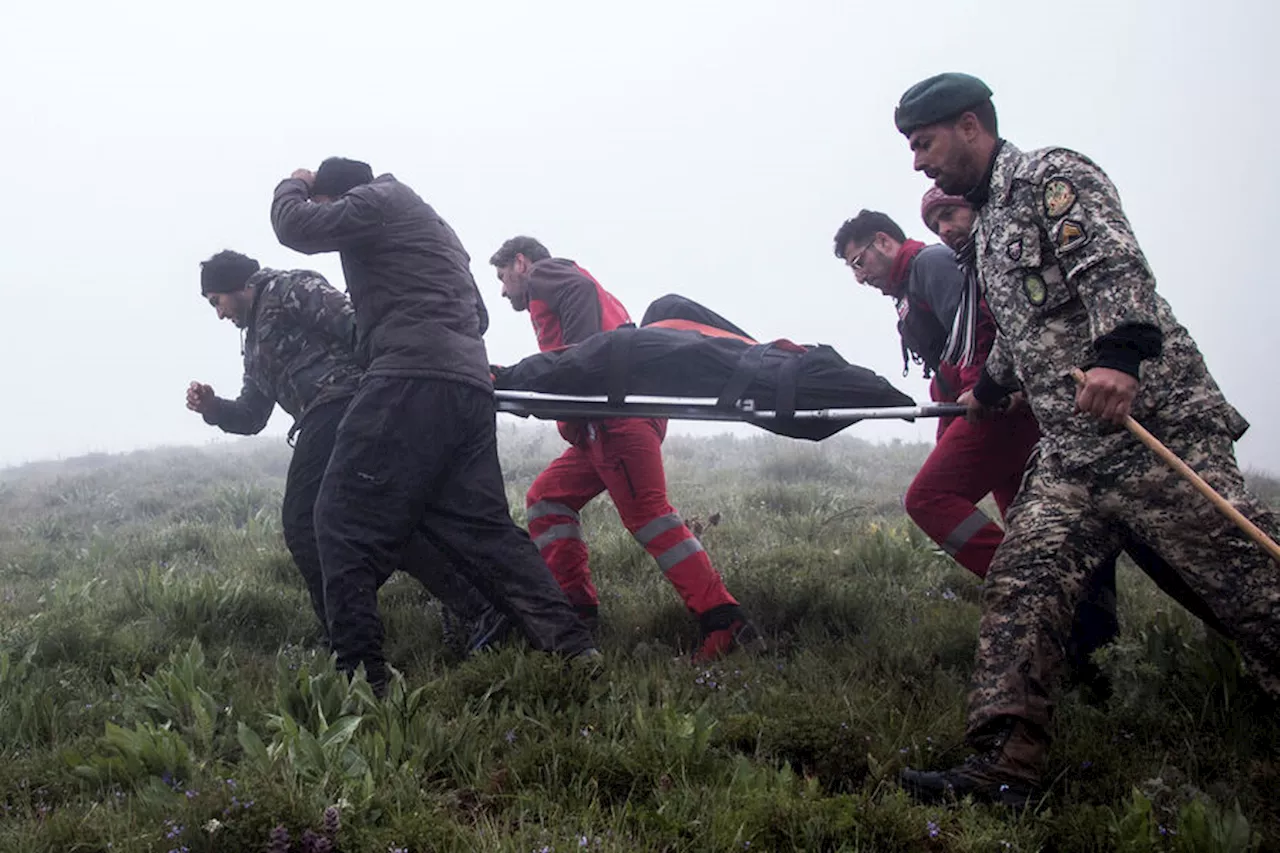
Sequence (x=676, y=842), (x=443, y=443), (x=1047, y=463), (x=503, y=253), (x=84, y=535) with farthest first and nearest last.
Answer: (x=84, y=535)
(x=503, y=253)
(x=443, y=443)
(x=1047, y=463)
(x=676, y=842)

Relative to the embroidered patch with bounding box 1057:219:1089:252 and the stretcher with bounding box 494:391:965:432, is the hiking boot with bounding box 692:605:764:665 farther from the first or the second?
the embroidered patch with bounding box 1057:219:1089:252

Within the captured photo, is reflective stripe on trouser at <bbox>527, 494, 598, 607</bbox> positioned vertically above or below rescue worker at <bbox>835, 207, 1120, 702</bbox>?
below

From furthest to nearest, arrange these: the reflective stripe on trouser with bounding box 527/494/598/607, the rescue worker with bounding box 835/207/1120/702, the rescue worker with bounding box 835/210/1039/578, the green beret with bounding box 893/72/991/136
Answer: the reflective stripe on trouser with bounding box 527/494/598/607 → the rescue worker with bounding box 835/210/1039/578 → the rescue worker with bounding box 835/207/1120/702 → the green beret with bounding box 893/72/991/136

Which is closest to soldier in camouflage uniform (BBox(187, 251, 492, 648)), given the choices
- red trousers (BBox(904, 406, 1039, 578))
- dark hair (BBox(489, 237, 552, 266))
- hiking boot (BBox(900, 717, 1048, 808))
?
dark hair (BBox(489, 237, 552, 266))

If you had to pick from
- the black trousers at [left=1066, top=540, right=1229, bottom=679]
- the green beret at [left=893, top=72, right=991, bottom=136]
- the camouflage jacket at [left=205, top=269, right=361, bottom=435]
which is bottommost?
the black trousers at [left=1066, top=540, right=1229, bottom=679]

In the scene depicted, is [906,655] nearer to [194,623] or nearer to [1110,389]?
[1110,389]

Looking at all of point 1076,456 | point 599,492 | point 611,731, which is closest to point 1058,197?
point 1076,456

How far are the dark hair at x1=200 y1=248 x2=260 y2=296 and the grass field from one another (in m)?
1.67

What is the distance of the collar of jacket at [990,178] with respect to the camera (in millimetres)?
3504

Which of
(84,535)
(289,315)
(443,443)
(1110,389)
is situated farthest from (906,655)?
(84,535)

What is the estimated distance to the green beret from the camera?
3492 mm

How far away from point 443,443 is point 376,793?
1836mm

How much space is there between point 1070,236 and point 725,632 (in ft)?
8.31

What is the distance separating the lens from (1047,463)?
337cm
